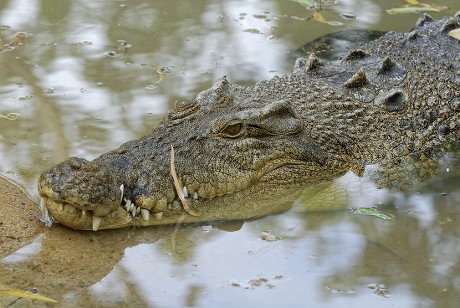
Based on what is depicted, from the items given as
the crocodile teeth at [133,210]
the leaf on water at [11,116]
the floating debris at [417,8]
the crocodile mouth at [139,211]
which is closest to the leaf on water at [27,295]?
the crocodile mouth at [139,211]

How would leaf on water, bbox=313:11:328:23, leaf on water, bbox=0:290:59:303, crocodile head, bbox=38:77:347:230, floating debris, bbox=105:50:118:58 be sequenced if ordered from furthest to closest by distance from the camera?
leaf on water, bbox=313:11:328:23 → floating debris, bbox=105:50:118:58 → crocodile head, bbox=38:77:347:230 → leaf on water, bbox=0:290:59:303

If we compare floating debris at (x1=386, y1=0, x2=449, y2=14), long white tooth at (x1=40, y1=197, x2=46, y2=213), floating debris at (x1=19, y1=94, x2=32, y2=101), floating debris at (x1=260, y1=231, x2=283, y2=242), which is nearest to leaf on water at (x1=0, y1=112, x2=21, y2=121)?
floating debris at (x1=19, y1=94, x2=32, y2=101)

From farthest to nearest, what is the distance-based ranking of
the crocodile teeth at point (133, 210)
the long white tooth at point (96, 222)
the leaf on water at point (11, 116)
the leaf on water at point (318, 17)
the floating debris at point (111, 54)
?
1. the leaf on water at point (318, 17)
2. the floating debris at point (111, 54)
3. the leaf on water at point (11, 116)
4. the crocodile teeth at point (133, 210)
5. the long white tooth at point (96, 222)

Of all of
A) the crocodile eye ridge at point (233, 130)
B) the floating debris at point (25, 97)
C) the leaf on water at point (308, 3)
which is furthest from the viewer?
the leaf on water at point (308, 3)

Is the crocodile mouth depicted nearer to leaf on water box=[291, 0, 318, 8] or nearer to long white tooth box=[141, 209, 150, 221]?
long white tooth box=[141, 209, 150, 221]

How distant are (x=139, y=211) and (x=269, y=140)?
1.20 m

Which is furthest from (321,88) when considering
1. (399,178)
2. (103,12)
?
(103,12)

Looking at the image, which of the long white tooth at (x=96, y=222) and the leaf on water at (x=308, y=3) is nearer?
the long white tooth at (x=96, y=222)

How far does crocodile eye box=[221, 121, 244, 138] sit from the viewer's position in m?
5.22

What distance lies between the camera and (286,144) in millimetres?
5430

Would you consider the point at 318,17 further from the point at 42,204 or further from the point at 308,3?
the point at 42,204

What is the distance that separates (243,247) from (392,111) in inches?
82.5

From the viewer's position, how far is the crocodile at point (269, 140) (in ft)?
15.4

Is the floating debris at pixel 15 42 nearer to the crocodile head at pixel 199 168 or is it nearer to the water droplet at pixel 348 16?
the crocodile head at pixel 199 168
